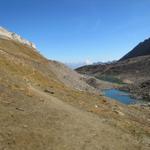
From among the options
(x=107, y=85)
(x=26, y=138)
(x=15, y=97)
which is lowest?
(x=26, y=138)

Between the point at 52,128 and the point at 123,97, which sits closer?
the point at 52,128

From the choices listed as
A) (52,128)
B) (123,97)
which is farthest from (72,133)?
(123,97)

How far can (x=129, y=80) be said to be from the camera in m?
163

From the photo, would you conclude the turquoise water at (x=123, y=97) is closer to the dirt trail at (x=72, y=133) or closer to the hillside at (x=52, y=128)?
the hillside at (x=52, y=128)

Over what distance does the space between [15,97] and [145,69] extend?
165033mm

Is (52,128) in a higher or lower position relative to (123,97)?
lower

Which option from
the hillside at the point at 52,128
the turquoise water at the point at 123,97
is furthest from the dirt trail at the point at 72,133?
the turquoise water at the point at 123,97

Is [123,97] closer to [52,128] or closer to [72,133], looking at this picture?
[72,133]

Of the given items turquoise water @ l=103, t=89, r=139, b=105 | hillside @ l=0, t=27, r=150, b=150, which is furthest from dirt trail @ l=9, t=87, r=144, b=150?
turquoise water @ l=103, t=89, r=139, b=105

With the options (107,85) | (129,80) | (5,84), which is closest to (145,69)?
(129,80)

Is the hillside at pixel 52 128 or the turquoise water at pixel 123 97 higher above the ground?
the turquoise water at pixel 123 97

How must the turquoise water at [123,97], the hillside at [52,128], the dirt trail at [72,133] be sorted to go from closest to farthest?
the hillside at [52,128]
the dirt trail at [72,133]
the turquoise water at [123,97]

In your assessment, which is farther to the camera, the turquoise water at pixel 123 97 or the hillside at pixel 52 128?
the turquoise water at pixel 123 97

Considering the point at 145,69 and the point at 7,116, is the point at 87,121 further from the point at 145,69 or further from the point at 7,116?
the point at 145,69
